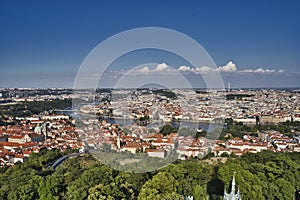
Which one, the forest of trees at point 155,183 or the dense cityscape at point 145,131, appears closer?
the forest of trees at point 155,183

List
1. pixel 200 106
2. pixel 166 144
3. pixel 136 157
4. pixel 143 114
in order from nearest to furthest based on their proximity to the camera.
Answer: pixel 136 157 < pixel 166 144 < pixel 143 114 < pixel 200 106

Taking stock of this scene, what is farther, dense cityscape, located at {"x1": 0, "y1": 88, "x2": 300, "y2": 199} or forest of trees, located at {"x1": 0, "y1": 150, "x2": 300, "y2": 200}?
dense cityscape, located at {"x1": 0, "y1": 88, "x2": 300, "y2": 199}

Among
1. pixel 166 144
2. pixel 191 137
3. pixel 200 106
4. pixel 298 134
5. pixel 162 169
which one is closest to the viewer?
pixel 162 169

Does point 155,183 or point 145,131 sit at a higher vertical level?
point 155,183

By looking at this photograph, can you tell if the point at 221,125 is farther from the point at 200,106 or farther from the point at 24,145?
the point at 24,145

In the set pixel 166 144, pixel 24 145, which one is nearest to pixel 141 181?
pixel 166 144

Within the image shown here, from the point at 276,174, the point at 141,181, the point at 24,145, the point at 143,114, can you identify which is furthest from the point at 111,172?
the point at 143,114

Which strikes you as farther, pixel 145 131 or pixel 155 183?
pixel 145 131

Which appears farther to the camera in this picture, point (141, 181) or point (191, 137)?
point (191, 137)
